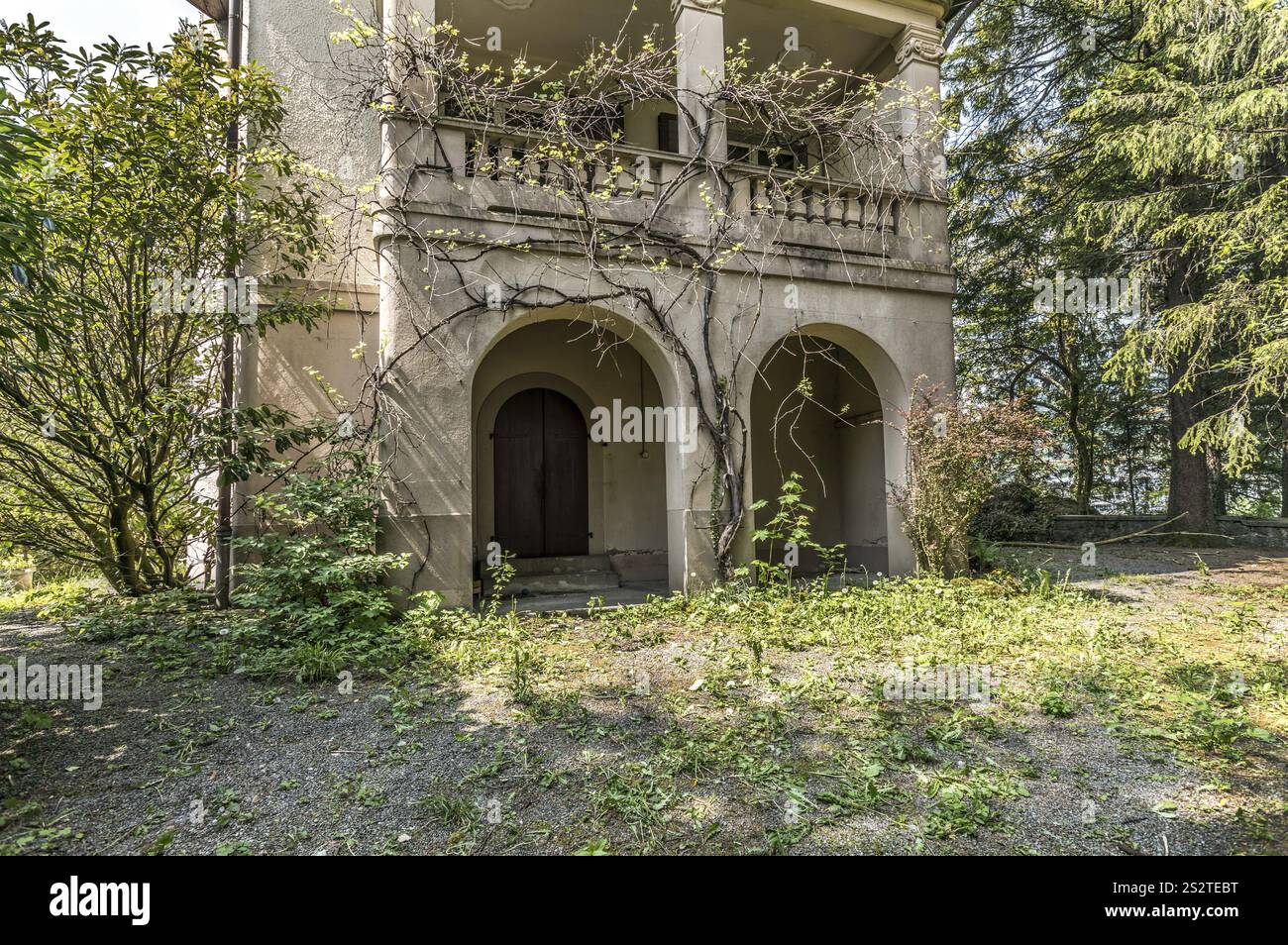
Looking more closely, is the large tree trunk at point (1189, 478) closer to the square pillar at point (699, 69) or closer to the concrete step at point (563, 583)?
the square pillar at point (699, 69)

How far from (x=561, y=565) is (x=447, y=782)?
522cm

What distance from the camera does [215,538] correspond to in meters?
6.14

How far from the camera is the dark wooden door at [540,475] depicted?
27.1 feet

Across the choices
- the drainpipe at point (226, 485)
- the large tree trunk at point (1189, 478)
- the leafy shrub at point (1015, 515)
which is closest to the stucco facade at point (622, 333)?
the drainpipe at point (226, 485)

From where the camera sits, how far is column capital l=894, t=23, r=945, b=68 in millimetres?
7750

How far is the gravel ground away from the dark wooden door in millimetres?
→ 3962

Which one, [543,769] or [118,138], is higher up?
[118,138]

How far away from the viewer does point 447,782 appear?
3064 millimetres

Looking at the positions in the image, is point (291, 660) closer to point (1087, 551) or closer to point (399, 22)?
point (399, 22)

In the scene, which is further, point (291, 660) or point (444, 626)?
point (444, 626)

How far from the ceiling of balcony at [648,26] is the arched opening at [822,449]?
3.85 m

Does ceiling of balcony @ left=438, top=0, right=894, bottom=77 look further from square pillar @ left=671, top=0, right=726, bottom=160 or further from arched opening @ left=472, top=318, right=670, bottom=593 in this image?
arched opening @ left=472, top=318, right=670, bottom=593

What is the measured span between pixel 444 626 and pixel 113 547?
3903 mm
